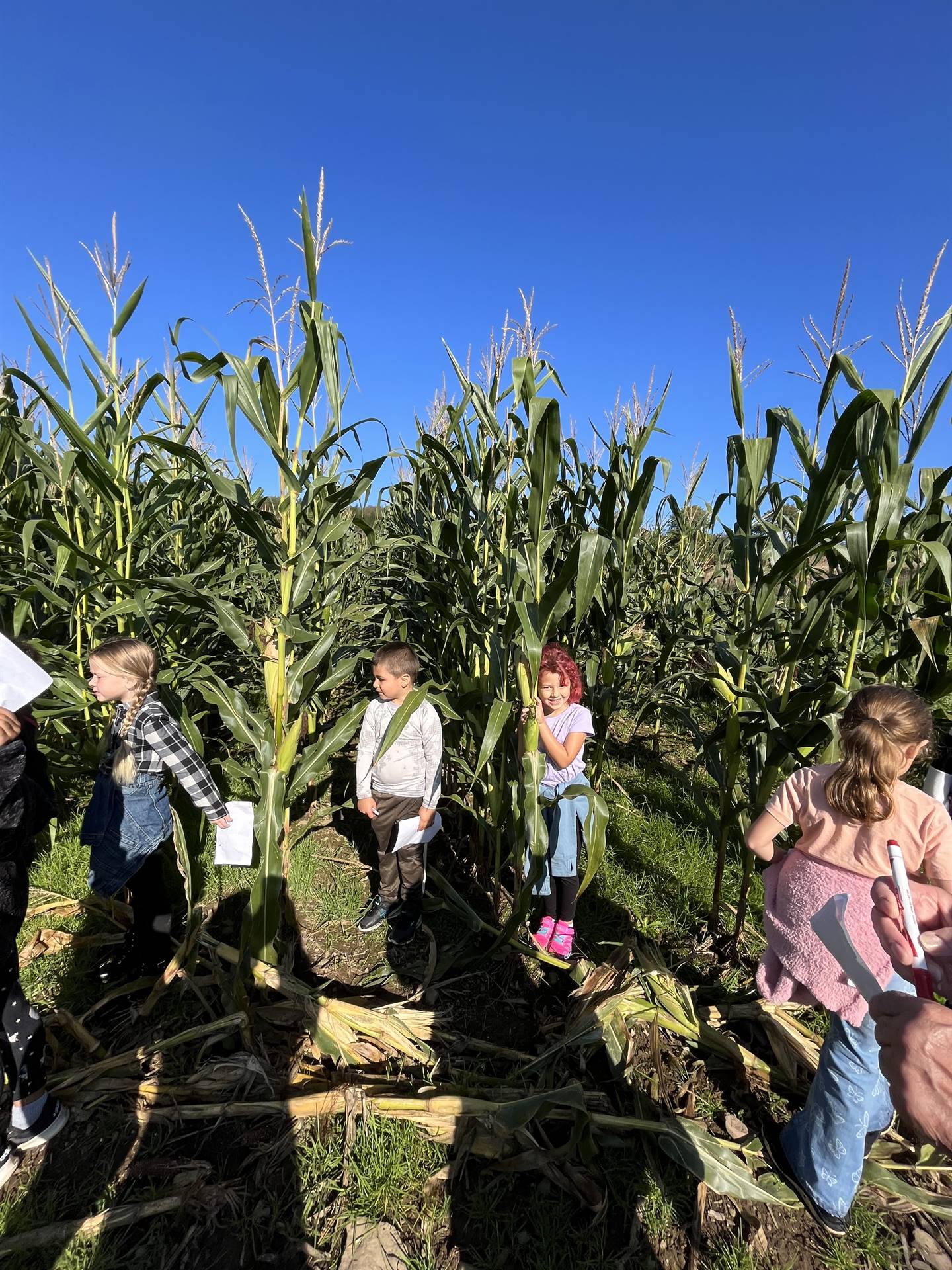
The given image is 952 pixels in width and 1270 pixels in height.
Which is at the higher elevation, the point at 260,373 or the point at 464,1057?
the point at 260,373

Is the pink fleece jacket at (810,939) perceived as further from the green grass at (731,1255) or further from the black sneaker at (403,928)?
the black sneaker at (403,928)

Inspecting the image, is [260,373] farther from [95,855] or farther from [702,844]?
[702,844]

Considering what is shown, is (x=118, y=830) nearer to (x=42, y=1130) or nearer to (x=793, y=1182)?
(x=42, y=1130)

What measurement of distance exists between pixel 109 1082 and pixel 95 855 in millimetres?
884

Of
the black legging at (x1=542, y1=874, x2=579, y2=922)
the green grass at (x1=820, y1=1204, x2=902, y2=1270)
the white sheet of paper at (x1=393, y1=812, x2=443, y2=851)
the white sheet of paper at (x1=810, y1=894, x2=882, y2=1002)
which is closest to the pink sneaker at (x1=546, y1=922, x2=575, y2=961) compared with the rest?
the black legging at (x1=542, y1=874, x2=579, y2=922)

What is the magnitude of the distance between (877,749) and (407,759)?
2076mm

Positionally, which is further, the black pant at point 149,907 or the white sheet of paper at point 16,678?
the black pant at point 149,907

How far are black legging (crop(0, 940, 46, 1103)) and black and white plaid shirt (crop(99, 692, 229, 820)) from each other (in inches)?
29.5

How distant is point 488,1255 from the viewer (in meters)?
1.75

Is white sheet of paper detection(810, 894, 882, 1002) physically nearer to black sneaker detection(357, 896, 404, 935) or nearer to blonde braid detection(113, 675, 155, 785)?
black sneaker detection(357, 896, 404, 935)

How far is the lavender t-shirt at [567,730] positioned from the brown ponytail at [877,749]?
1252mm

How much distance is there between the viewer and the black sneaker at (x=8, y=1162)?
1.91m

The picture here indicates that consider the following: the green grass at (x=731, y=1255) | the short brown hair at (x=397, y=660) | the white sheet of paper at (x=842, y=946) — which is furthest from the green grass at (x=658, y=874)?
the white sheet of paper at (x=842, y=946)

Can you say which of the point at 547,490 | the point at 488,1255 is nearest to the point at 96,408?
the point at 547,490
